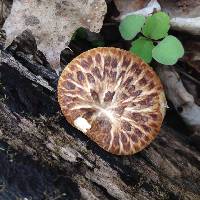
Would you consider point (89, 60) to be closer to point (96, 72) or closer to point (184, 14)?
point (96, 72)

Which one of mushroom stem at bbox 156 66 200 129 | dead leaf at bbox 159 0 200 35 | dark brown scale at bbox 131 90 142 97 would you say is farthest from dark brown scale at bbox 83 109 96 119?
dead leaf at bbox 159 0 200 35

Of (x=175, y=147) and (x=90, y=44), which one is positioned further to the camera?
(x=90, y=44)

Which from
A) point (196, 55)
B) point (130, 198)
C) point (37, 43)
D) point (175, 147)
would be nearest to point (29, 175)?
point (130, 198)

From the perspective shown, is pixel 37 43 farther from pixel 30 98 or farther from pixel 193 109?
pixel 193 109

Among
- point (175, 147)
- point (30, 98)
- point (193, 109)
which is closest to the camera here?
point (30, 98)

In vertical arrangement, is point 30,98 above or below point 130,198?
above

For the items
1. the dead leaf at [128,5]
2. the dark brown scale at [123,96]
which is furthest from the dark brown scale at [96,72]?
the dead leaf at [128,5]

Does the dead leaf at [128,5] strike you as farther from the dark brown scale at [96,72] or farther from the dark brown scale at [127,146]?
the dark brown scale at [127,146]
